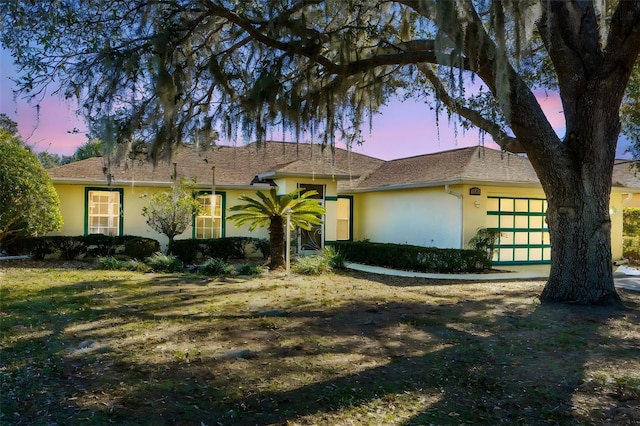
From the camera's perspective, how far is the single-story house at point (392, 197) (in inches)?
574

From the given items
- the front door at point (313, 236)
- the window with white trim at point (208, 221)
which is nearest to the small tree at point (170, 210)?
the window with white trim at point (208, 221)

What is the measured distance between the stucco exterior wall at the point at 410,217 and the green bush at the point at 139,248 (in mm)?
8030

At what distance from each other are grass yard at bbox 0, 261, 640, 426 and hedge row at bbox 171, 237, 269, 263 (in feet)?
19.4

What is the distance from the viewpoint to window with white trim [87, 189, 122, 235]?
15.6 metres

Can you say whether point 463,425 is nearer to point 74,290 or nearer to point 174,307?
point 174,307

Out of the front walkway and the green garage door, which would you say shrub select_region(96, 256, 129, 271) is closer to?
the front walkway

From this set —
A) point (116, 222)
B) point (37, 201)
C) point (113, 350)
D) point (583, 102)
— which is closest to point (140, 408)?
point (113, 350)

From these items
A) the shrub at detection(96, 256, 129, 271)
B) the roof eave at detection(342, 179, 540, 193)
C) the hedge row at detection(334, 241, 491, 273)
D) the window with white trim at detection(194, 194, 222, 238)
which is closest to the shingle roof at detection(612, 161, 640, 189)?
the roof eave at detection(342, 179, 540, 193)

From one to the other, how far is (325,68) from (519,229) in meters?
10.1

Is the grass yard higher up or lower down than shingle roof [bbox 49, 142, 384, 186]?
lower down

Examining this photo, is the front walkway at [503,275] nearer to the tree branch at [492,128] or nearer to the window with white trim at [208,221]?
the tree branch at [492,128]

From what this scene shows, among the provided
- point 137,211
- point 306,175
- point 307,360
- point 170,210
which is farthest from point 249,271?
point 307,360

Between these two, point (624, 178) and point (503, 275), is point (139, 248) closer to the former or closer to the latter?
point (503, 275)

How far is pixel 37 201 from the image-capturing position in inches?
498
